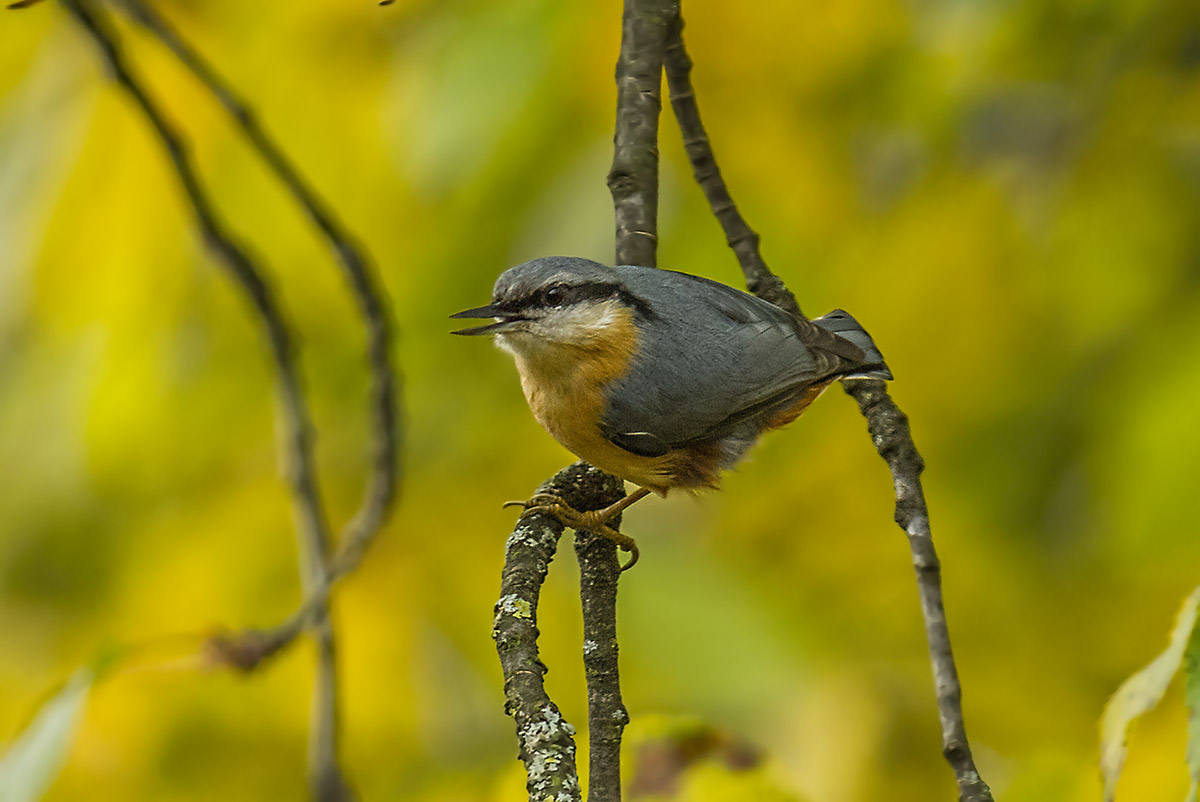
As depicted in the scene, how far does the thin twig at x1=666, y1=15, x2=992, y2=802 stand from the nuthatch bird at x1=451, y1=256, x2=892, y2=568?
0.12 m

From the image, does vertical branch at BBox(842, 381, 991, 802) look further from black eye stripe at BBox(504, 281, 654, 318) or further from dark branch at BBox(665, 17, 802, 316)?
black eye stripe at BBox(504, 281, 654, 318)

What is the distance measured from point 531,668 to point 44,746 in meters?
0.72

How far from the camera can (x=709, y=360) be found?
242 cm

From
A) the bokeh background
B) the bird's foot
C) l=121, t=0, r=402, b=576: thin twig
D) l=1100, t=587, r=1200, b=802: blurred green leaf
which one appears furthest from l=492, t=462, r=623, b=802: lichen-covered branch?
l=1100, t=587, r=1200, b=802: blurred green leaf

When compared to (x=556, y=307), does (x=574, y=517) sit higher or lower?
lower

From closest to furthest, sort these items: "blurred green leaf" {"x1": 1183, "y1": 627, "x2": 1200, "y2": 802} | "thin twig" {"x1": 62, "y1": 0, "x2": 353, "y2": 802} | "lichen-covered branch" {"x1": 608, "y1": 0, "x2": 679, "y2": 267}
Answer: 1. "blurred green leaf" {"x1": 1183, "y1": 627, "x2": 1200, "y2": 802}
2. "thin twig" {"x1": 62, "y1": 0, "x2": 353, "y2": 802}
3. "lichen-covered branch" {"x1": 608, "y1": 0, "x2": 679, "y2": 267}

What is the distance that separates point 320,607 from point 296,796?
42.5 inches

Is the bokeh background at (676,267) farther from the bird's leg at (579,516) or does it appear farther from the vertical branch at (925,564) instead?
the vertical branch at (925,564)

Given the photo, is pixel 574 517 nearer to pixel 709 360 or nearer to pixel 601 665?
pixel 601 665

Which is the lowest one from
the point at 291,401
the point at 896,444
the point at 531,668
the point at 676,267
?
the point at 531,668

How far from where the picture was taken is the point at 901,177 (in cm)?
291

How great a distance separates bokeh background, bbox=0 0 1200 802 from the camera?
2.32m

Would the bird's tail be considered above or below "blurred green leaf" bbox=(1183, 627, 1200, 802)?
above

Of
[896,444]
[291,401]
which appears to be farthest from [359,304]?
[896,444]
